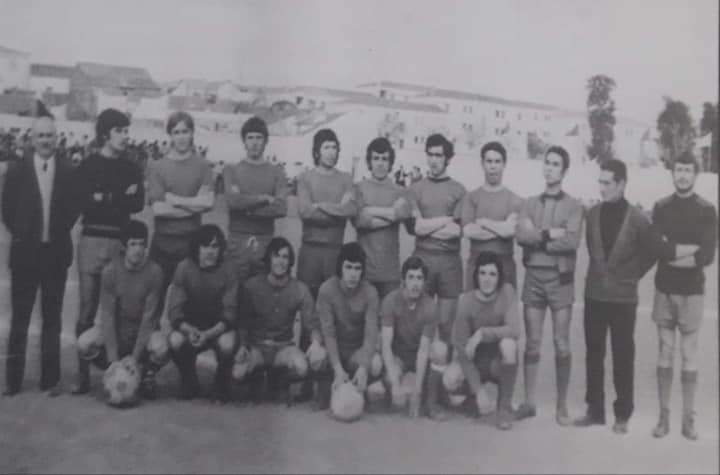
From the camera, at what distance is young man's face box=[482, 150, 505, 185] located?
1434mm

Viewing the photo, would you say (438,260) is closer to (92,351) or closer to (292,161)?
(292,161)

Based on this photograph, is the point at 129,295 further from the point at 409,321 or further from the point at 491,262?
the point at 491,262

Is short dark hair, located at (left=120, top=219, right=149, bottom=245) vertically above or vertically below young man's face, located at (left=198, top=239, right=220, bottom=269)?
above

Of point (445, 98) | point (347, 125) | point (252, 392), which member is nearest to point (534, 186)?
point (445, 98)

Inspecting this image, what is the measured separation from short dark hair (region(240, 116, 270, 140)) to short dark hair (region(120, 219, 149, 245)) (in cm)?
26

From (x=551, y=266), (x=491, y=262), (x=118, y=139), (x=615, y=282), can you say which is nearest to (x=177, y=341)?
(x=118, y=139)

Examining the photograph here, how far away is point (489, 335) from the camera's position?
143cm

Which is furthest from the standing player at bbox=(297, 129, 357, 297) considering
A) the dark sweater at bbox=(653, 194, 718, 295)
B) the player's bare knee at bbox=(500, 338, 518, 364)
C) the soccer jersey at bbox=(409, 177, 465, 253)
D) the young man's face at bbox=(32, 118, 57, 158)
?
the dark sweater at bbox=(653, 194, 718, 295)

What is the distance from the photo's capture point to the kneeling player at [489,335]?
144cm

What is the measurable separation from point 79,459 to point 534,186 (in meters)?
0.96

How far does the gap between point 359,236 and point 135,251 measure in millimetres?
417

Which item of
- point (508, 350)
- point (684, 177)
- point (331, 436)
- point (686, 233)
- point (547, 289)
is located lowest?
point (331, 436)

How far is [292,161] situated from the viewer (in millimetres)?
1423

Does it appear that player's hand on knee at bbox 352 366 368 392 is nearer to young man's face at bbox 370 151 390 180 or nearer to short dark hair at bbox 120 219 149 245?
young man's face at bbox 370 151 390 180
